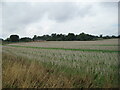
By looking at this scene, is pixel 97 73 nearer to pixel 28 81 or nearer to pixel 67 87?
pixel 67 87

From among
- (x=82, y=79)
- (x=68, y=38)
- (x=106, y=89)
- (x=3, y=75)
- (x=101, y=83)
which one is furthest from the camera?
(x=68, y=38)

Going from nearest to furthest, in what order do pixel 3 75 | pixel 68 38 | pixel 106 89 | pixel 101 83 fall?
1. pixel 106 89
2. pixel 101 83
3. pixel 3 75
4. pixel 68 38

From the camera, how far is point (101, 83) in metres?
3.24

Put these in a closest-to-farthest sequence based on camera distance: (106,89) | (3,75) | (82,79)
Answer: (106,89)
(82,79)
(3,75)

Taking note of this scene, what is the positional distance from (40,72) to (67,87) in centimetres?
126

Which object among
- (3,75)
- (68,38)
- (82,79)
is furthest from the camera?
(68,38)

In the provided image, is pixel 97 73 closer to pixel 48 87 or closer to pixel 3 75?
pixel 48 87

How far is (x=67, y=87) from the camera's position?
9.86ft

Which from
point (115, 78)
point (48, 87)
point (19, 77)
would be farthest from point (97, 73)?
point (19, 77)

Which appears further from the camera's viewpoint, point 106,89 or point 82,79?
point 82,79

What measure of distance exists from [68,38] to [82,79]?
50.7 meters

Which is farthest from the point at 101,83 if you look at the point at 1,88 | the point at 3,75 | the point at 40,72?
the point at 3,75

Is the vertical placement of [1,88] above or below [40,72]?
below

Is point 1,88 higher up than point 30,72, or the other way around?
point 30,72
